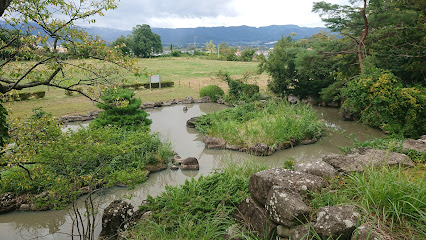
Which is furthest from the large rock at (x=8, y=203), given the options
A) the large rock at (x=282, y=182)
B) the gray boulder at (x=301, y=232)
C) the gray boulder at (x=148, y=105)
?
the gray boulder at (x=148, y=105)

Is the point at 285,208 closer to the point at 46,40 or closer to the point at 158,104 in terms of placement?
the point at 46,40

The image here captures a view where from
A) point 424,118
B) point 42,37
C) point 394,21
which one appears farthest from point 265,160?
point 394,21

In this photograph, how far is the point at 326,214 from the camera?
303 cm

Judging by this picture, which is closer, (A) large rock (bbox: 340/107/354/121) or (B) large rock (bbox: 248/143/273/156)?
(B) large rock (bbox: 248/143/273/156)

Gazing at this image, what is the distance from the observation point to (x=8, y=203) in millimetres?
5609

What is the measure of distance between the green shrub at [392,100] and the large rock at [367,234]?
562cm

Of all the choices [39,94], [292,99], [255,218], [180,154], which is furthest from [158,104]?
[255,218]

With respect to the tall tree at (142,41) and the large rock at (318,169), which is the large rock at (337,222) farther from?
the tall tree at (142,41)

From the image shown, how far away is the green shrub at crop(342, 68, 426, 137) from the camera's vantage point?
24.4ft

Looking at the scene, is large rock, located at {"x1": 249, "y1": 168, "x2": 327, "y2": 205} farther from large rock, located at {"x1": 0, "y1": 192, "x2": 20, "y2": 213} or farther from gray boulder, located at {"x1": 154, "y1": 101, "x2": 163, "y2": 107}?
gray boulder, located at {"x1": 154, "y1": 101, "x2": 163, "y2": 107}

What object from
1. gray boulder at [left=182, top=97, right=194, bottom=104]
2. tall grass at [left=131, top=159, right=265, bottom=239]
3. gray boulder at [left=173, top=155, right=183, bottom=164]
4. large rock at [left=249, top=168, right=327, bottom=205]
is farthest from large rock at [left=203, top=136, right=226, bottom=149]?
gray boulder at [left=182, top=97, right=194, bottom=104]

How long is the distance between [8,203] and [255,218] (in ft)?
16.3

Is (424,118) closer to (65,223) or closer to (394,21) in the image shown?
(394,21)

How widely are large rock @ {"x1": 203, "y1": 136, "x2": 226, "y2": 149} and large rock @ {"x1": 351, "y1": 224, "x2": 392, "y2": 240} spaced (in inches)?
248
